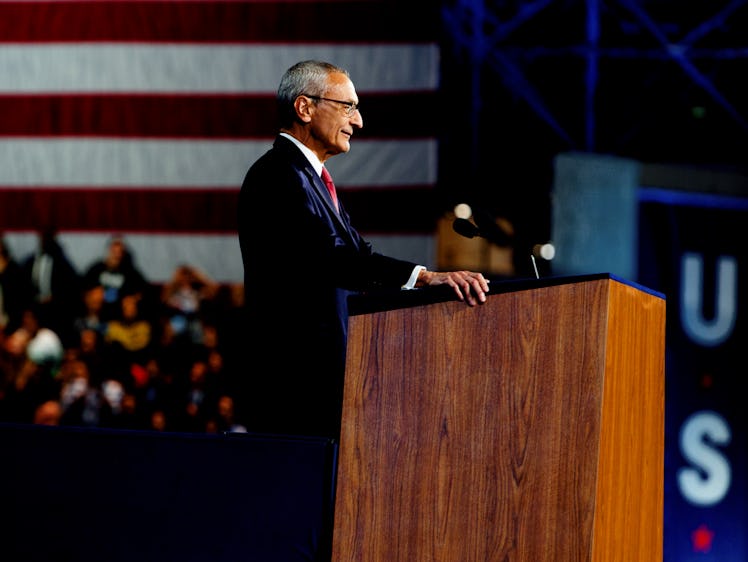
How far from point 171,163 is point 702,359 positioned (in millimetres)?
2824

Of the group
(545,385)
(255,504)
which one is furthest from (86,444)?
(545,385)

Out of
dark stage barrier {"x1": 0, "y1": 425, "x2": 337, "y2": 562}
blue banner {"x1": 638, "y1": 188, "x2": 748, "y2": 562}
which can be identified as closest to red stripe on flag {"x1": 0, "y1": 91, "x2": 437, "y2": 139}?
blue banner {"x1": 638, "y1": 188, "x2": 748, "y2": 562}

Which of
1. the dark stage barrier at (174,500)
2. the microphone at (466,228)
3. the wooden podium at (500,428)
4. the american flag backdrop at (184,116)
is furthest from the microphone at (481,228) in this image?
the american flag backdrop at (184,116)

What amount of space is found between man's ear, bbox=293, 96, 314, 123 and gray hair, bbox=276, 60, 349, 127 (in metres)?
0.01

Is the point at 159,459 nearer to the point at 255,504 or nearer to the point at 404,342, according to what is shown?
the point at 255,504

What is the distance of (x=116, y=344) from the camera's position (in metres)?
6.03

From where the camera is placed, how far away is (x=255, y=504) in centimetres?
201

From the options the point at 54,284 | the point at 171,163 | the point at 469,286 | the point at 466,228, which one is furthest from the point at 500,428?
the point at 54,284

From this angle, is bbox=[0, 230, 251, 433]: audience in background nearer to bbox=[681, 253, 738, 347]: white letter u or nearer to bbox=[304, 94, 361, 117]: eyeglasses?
bbox=[681, 253, 738, 347]: white letter u

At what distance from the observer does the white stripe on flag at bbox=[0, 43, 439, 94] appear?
18.6ft

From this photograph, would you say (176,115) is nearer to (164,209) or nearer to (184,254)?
(164,209)

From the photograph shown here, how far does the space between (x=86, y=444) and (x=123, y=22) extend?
4.31 metres

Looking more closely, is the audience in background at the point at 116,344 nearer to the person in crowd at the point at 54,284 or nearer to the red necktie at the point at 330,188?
the person in crowd at the point at 54,284

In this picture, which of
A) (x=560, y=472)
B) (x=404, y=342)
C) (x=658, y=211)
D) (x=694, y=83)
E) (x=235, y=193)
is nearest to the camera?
(x=560, y=472)
